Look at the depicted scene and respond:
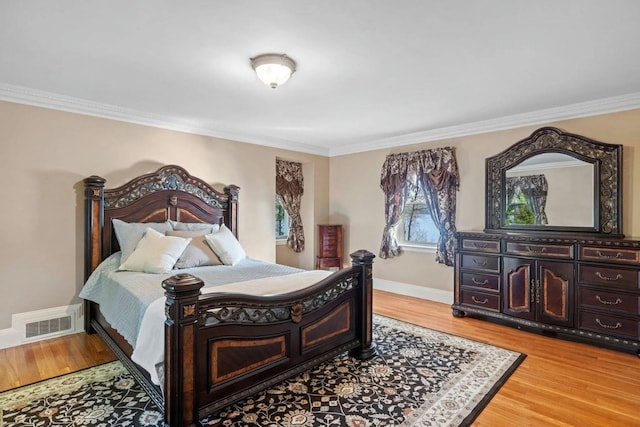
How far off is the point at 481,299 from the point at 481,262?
16.7 inches

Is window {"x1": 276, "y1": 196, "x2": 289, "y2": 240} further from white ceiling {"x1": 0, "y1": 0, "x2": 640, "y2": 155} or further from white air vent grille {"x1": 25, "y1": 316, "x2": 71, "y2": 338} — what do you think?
white air vent grille {"x1": 25, "y1": 316, "x2": 71, "y2": 338}

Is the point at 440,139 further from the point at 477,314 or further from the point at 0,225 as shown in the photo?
the point at 0,225

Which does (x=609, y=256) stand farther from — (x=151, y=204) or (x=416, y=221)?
(x=151, y=204)

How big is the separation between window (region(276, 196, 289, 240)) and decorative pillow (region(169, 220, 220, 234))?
185cm

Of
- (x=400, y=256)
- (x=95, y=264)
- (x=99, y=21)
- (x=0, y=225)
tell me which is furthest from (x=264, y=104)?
(x=400, y=256)

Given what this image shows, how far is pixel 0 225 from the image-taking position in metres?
3.00

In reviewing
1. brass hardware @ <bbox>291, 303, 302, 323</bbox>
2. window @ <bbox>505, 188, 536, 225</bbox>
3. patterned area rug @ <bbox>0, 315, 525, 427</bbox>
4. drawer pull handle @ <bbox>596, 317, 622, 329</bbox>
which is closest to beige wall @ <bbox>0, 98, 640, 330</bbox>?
window @ <bbox>505, 188, 536, 225</bbox>

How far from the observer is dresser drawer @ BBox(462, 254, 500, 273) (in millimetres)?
3744

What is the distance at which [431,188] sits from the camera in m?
4.66

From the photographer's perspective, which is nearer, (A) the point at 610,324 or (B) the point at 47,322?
(A) the point at 610,324

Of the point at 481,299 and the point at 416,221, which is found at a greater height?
the point at 416,221

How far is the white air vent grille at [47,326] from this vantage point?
3147 mm

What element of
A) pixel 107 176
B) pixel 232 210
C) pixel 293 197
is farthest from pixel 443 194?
pixel 107 176

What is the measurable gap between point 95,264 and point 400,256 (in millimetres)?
3908
